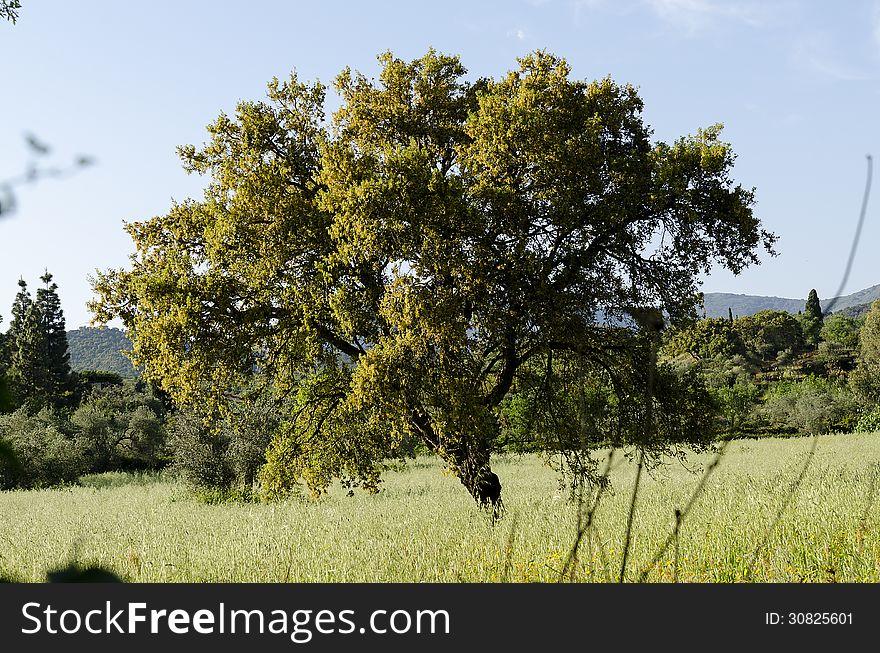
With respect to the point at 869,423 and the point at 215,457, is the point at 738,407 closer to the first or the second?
the point at 215,457

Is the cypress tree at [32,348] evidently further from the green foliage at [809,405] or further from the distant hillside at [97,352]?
the green foliage at [809,405]

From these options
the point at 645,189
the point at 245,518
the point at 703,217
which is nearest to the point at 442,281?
the point at 645,189

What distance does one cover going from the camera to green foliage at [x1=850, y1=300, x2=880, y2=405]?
52000mm

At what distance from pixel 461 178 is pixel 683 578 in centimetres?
844

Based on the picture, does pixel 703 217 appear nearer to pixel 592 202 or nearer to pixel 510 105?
pixel 592 202

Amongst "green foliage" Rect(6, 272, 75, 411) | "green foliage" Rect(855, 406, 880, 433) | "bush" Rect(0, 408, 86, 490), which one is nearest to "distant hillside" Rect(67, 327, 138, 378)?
"green foliage" Rect(6, 272, 75, 411)

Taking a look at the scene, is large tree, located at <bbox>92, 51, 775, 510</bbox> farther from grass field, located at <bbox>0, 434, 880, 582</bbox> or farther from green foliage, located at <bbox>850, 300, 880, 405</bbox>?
green foliage, located at <bbox>850, 300, 880, 405</bbox>

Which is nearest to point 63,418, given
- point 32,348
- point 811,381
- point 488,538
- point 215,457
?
point 32,348

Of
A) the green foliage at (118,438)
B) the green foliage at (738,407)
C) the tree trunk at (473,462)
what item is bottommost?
the green foliage at (118,438)

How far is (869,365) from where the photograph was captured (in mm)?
55125

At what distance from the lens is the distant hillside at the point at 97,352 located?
10744cm

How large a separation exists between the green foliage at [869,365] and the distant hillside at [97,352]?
304ft

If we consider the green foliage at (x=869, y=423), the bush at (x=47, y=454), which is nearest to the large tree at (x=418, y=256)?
the bush at (x=47, y=454)

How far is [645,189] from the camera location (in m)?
12.7
